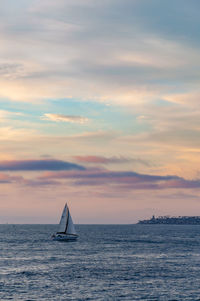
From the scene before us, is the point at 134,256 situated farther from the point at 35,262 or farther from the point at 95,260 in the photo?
the point at 35,262

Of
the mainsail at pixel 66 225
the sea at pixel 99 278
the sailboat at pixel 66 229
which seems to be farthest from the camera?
the mainsail at pixel 66 225

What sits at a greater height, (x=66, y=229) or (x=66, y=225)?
(x=66, y=225)

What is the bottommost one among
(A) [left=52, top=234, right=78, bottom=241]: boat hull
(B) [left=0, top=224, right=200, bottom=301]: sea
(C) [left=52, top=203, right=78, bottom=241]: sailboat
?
(B) [left=0, top=224, right=200, bottom=301]: sea

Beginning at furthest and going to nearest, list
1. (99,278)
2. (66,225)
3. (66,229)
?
(66,225), (66,229), (99,278)

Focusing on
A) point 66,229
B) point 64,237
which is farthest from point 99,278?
point 66,229

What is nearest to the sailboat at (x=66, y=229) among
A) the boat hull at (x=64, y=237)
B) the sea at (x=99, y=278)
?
the boat hull at (x=64, y=237)

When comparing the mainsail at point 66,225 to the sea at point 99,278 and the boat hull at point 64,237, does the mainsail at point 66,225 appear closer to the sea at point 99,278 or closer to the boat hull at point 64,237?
the boat hull at point 64,237

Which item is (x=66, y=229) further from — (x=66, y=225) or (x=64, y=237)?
(x=64, y=237)

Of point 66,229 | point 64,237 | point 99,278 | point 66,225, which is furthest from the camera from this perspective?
point 66,225

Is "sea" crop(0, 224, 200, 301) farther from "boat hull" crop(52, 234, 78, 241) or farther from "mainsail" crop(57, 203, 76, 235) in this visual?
"mainsail" crop(57, 203, 76, 235)

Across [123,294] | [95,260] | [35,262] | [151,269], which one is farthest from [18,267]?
[123,294]

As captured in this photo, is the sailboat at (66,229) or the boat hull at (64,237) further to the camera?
the sailboat at (66,229)

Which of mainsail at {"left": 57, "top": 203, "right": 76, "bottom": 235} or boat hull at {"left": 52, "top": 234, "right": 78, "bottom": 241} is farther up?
mainsail at {"left": 57, "top": 203, "right": 76, "bottom": 235}

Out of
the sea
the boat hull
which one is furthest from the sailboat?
the sea
